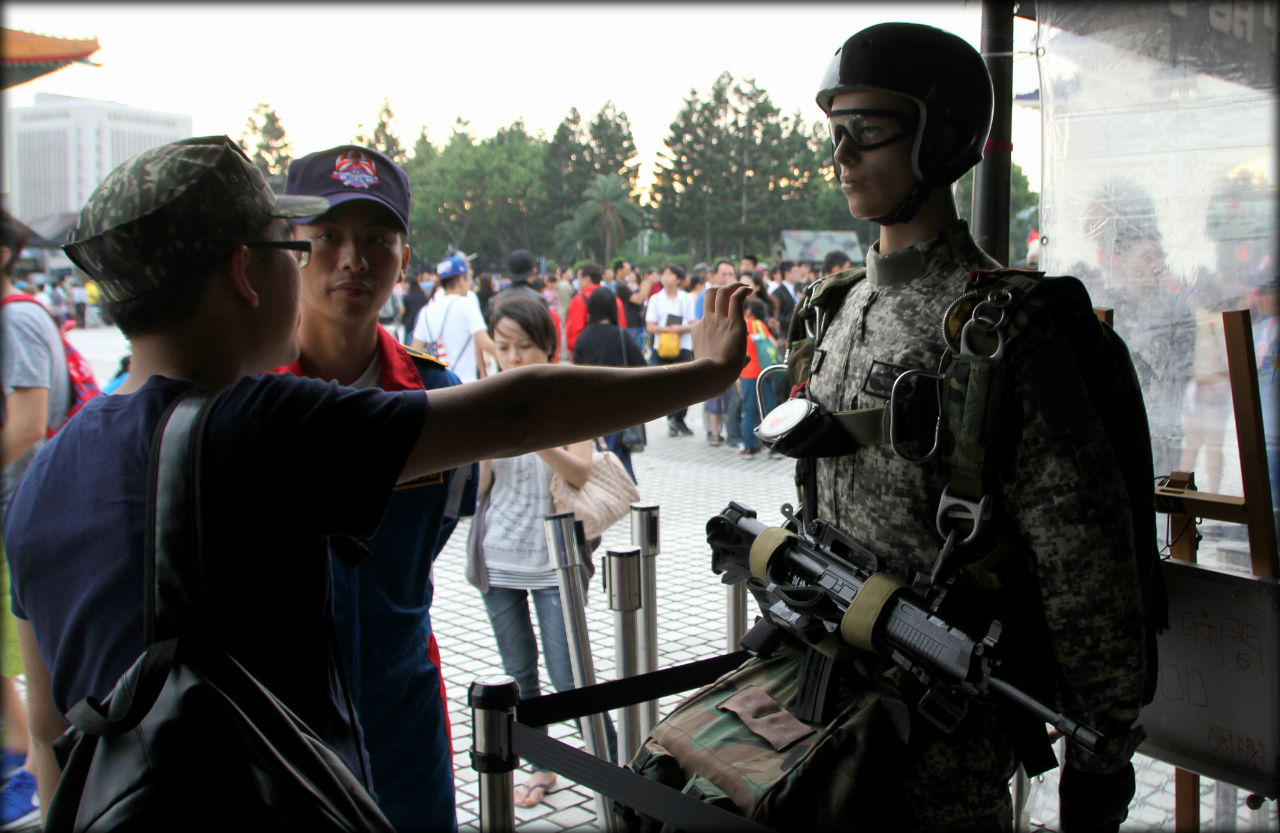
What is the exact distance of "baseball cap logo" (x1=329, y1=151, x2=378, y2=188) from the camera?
225 cm

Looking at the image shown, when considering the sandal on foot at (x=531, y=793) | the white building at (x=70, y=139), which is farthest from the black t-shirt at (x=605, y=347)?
the sandal on foot at (x=531, y=793)

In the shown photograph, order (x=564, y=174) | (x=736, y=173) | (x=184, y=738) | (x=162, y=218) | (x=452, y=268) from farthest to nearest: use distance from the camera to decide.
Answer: (x=564, y=174) → (x=736, y=173) → (x=452, y=268) → (x=162, y=218) → (x=184, y=738)

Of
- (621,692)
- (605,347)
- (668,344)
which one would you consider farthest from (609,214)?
(621,692)

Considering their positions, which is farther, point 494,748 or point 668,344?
point 668,344

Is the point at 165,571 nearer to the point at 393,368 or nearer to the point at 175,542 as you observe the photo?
the point at 175,542

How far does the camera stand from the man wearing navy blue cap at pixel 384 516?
2.08m

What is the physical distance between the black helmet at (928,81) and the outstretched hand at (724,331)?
69cm

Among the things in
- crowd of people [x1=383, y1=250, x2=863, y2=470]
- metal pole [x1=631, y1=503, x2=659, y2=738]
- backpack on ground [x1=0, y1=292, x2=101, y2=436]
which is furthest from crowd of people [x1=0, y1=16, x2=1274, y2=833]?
crowd of people [x1=383, y1=250, x2=863, y2=470]

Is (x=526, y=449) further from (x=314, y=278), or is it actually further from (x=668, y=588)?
(x=668, y=588)

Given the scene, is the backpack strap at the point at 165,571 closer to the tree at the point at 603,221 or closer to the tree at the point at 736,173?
the tree at the point at 736,173

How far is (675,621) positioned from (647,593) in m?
3.11

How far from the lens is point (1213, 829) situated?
299 cm

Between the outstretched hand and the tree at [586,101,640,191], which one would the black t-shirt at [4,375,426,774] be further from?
the tree at [586,101,640,191]

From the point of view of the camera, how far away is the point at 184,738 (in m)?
1.18
